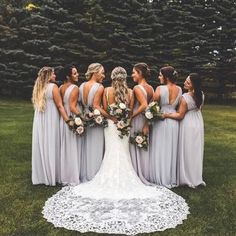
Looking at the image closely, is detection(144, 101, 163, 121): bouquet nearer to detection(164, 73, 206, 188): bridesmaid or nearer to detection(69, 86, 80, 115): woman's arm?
detection(164, 73, 206, 188): bridesmaid

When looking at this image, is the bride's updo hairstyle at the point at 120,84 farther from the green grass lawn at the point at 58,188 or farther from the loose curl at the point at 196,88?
the green grass lawn at the point at 58,188

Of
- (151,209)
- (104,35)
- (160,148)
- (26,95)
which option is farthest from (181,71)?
(151,209)

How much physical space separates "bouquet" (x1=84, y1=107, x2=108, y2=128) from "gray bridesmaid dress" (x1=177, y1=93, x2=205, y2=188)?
4.70 ft

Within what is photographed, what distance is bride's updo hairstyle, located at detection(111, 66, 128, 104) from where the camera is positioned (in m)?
7.33

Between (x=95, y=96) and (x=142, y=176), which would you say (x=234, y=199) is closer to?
(x=142, y=176)

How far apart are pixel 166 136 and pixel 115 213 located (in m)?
2.16

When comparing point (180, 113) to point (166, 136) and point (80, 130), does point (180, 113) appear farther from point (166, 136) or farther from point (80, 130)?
point (80, 130)

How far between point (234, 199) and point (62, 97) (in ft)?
11.4

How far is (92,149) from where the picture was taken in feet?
26.3

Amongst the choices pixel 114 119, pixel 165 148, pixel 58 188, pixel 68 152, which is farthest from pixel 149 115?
pixel 58 188

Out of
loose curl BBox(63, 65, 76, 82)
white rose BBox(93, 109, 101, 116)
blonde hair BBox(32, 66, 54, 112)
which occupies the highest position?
loose curl BBox(63, 65, 76, 82)

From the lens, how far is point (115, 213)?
6.26 meters

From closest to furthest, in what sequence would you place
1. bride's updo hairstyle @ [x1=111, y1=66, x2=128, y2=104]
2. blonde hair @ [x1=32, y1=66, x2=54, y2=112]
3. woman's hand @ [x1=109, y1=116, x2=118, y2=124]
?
bride's updo hairstyle @ [x1=111, y1=66, x2=128, y2=104] < woman's hand @ [x1=109, y1=116, x2=118, y2=124] < blonde hair @ [x1=32, y1=66, x2=54, y2=112]

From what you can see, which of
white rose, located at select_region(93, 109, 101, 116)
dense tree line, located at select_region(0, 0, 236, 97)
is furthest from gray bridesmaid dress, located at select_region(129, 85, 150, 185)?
dense tree line, located at select_region(0, 0, 236, 97)
